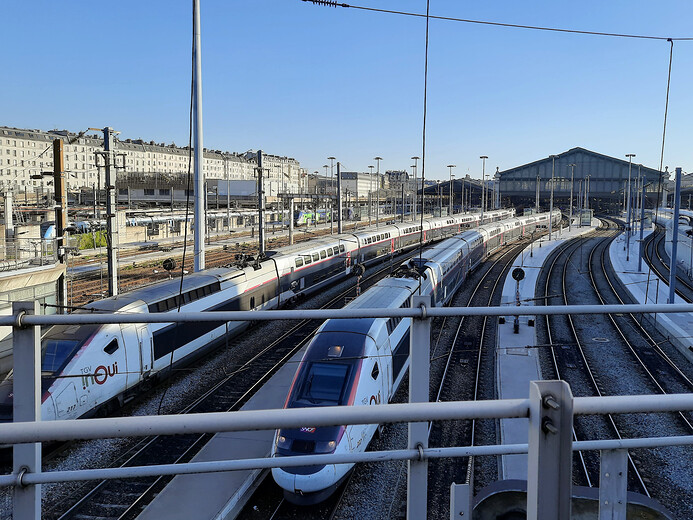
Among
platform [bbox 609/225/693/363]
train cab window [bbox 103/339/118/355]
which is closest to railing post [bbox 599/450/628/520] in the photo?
train cab window [bbox 103/339/118/355]

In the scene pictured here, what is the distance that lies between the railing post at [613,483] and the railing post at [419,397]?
69 cm

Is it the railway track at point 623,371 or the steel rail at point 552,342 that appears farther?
the railway track at point 623,371

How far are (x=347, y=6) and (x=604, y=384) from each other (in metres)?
11.0

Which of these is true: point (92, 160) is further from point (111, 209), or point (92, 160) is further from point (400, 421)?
point (400, 421)

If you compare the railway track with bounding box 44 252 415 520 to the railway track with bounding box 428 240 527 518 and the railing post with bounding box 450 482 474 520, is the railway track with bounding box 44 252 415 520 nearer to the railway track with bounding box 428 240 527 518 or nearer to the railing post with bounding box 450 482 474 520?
the railway track with bounding box 428 240 527 518

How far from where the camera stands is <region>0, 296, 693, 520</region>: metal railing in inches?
63.9

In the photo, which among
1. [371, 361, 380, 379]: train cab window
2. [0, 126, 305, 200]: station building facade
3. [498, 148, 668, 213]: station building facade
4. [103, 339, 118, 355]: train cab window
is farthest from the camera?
[498, 148, 668, 213]: station building facade

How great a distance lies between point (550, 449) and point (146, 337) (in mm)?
12463

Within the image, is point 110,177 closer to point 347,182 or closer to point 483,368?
point 483,368

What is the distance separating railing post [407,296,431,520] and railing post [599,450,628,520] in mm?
695

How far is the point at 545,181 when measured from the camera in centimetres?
10188

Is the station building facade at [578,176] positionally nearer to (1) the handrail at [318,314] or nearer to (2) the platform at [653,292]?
(2) the platform at [653,292]

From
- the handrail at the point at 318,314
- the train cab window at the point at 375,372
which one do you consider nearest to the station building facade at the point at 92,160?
the train cab window at the point at 375,372

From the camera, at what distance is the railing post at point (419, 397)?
2439mm
